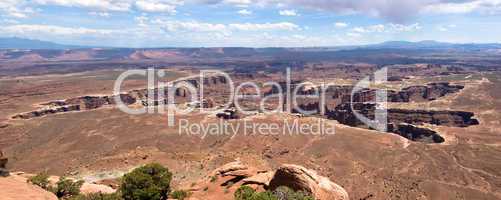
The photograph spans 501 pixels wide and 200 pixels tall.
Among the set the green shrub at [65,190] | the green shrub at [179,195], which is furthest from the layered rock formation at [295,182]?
the green shrub at [65,190]

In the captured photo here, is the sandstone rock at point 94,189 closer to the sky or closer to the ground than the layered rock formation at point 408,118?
closer to the sky

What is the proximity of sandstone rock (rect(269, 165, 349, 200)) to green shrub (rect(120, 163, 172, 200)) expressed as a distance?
11.0 m

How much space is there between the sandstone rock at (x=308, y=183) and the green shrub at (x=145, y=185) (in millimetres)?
11000

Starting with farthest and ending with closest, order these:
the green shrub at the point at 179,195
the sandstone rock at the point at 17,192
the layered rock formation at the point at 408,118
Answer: the layered rock formation at the point at 408,118 < the green shrub at the point at 179,195 < the sandstone rock at the point at 17,192

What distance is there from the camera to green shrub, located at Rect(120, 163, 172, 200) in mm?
37344

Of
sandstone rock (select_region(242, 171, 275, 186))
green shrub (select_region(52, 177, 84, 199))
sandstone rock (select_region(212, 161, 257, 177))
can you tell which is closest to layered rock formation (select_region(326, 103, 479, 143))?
sandstone rock (select_region(212, 161, 257, 177))

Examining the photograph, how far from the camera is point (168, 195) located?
132 ft

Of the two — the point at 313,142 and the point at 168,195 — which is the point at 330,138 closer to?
the point at 313,142

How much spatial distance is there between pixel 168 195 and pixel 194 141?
56476mm

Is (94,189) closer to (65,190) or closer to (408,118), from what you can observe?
(65,190)

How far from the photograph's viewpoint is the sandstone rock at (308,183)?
3219 centimetres

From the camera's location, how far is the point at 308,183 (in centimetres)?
3247

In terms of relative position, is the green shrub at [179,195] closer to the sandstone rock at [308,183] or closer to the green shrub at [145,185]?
the green shrub at [145,185]

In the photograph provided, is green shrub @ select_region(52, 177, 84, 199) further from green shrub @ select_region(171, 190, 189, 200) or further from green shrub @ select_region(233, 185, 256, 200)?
green shrub @ select_region(233, 185, 256, 200)
